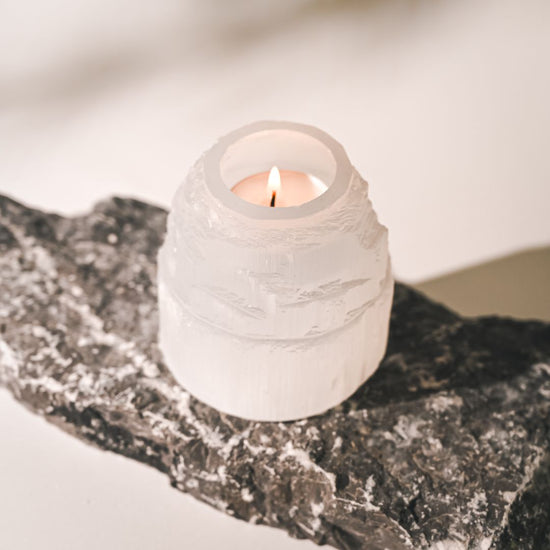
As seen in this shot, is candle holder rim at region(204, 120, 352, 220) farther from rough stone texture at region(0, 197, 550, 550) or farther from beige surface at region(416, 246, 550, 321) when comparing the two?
beige surface at region(416, 246, 550, 321)

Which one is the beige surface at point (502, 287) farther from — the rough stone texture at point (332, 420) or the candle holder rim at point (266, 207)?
the candle holder rim at point (266, 207)

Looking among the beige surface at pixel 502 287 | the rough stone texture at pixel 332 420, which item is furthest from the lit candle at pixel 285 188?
the beige surface at pixel 502 287

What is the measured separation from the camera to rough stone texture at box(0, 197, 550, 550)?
92 centimetres

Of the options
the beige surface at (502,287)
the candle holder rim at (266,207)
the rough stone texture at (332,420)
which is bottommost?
the rough stone texture at (332,420)

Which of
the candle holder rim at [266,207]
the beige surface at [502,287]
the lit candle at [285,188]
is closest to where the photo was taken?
the candle holder rim at [266,207]

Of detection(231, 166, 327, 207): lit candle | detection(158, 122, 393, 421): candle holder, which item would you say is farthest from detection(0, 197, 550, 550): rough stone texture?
detection(231, 166, 327, 207): lit candle

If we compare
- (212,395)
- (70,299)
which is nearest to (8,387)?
(70,299)

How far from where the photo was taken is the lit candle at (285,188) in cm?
94

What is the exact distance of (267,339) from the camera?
87cm

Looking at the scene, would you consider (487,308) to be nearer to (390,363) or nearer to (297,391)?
(390,363)

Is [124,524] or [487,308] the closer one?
[124,524]

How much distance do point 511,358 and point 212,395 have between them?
12.7 inches

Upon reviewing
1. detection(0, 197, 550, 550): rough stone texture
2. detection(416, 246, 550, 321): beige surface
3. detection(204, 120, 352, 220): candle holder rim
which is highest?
detection(416, 246, 550, 321): beige surface

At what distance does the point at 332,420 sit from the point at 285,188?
24cm
